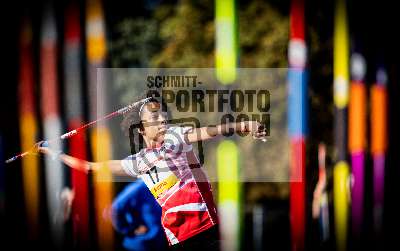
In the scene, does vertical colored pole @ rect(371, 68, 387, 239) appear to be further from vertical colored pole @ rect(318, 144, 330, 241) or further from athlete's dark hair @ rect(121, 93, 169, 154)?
athlete's dark hair @ rect(121, 93, 169, 154)

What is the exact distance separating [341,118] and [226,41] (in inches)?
64.5

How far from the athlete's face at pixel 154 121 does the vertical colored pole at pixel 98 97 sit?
77 centimetres

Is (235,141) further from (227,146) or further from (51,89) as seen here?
(51,89)

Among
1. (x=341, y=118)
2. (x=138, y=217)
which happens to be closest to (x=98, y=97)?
(x=138, y=217)

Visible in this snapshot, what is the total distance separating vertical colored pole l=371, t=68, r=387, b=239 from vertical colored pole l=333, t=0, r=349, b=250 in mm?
1285

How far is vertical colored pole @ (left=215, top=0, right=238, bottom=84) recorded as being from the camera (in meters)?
2.87

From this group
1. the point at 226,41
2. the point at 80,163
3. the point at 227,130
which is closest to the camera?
the point at 227,130

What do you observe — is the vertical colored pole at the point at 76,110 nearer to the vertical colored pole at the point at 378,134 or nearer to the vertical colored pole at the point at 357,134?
the vertical colored pole at the point at 357,134

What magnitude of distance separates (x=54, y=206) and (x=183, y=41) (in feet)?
10.5

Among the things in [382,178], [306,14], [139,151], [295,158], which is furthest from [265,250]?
[139,151]

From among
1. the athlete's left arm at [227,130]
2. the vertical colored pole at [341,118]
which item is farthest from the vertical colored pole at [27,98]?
the vertical colored pole at [341,118]

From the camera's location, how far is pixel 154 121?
2.26 m

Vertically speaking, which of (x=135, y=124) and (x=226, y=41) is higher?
(x=226, y=41)

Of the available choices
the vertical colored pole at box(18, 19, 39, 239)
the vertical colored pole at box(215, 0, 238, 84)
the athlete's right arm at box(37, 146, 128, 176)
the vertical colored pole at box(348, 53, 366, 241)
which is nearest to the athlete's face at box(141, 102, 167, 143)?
the athlete's right arm at box(37, 146, 128, 176)
